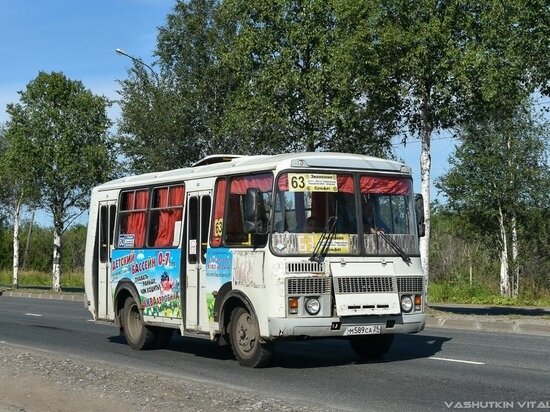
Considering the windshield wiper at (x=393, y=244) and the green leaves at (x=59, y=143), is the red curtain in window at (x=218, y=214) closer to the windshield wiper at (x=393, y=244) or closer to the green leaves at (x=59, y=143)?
the windshield wiper at (x=393, y=244)

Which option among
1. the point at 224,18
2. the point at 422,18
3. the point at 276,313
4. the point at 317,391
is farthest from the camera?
the point at 224,18

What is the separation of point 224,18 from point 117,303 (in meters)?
19.1

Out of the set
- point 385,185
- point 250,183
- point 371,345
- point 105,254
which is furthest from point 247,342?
point 105,254

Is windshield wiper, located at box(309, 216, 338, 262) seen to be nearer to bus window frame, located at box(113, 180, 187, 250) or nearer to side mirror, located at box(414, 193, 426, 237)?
side mirror, located at box(414, 193, 426, 237)

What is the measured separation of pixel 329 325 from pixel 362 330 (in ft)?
1.60

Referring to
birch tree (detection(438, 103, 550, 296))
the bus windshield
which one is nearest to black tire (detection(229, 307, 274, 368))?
the bus windshield

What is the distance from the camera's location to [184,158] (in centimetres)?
3466

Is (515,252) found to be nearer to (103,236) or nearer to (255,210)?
(103,236)

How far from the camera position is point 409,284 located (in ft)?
42.6

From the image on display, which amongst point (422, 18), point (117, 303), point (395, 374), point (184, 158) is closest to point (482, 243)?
point (184, 158)

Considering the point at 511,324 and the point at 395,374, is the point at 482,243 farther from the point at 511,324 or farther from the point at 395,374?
the point at 395,374

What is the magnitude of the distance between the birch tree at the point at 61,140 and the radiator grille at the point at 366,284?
28922mm

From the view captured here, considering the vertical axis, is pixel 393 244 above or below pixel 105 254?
below

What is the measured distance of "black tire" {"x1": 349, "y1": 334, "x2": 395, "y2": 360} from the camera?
45.6 feet
